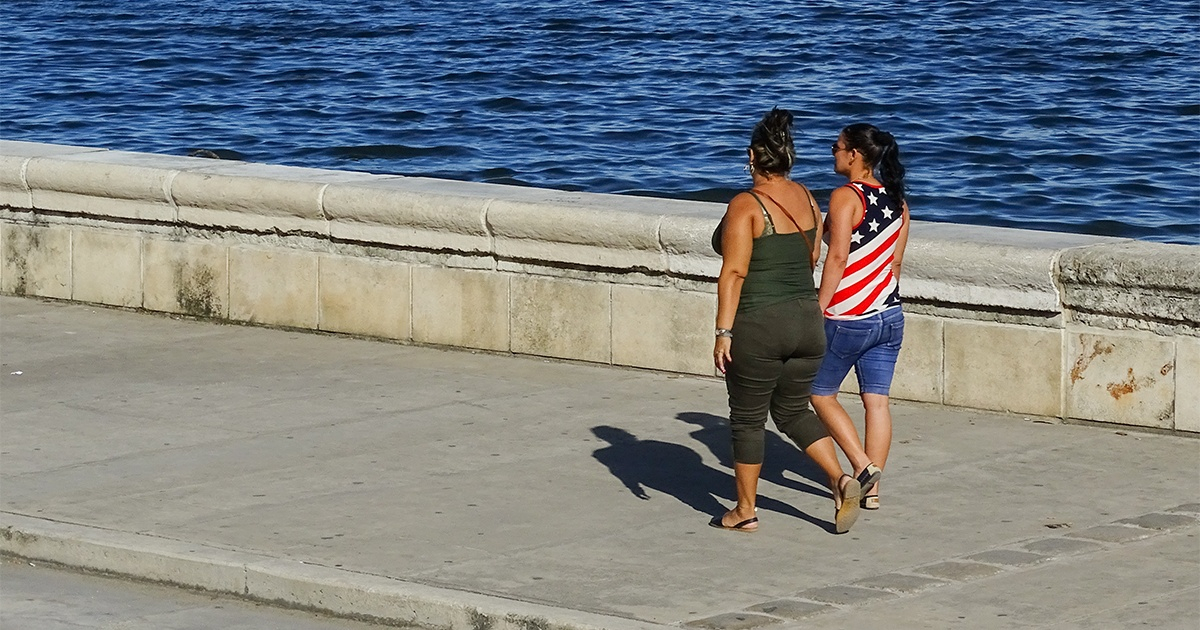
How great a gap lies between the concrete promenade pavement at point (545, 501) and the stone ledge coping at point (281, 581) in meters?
0.01

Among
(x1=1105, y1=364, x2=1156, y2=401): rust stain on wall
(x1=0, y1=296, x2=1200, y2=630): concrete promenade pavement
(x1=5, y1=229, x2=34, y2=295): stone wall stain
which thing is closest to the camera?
(x1=0, y1=296, x2=1200, y2=630): concrete promenade pavement

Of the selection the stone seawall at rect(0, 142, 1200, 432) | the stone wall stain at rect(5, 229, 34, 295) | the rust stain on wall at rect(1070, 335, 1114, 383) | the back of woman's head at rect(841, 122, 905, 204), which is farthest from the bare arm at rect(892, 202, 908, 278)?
the stone wall stain at rect(5, 229, 34, 295)

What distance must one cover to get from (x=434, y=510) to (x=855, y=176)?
80.1 inches

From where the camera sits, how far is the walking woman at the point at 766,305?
23.3ft

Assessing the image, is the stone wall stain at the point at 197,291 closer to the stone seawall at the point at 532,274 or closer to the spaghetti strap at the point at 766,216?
the stone seawall at the point at 532,274

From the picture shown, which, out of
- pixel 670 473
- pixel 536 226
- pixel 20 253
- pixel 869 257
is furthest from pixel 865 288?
pixel 20 253

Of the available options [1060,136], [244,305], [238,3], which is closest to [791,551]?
[244,305]

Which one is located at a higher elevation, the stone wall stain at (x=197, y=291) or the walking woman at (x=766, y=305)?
the walking woman at (x=766, y=305)

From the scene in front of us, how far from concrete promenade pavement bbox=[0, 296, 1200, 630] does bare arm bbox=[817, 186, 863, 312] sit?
876 millimetres

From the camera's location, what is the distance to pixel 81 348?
10.7 metres

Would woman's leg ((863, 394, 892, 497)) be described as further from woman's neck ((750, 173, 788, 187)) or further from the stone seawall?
the stone seawall

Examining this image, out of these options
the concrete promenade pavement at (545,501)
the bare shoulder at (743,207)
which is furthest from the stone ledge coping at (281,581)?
the bare shoulder at (743,207)

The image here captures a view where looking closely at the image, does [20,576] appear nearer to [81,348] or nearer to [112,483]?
[112,483]

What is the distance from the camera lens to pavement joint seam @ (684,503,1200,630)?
6262 mm
